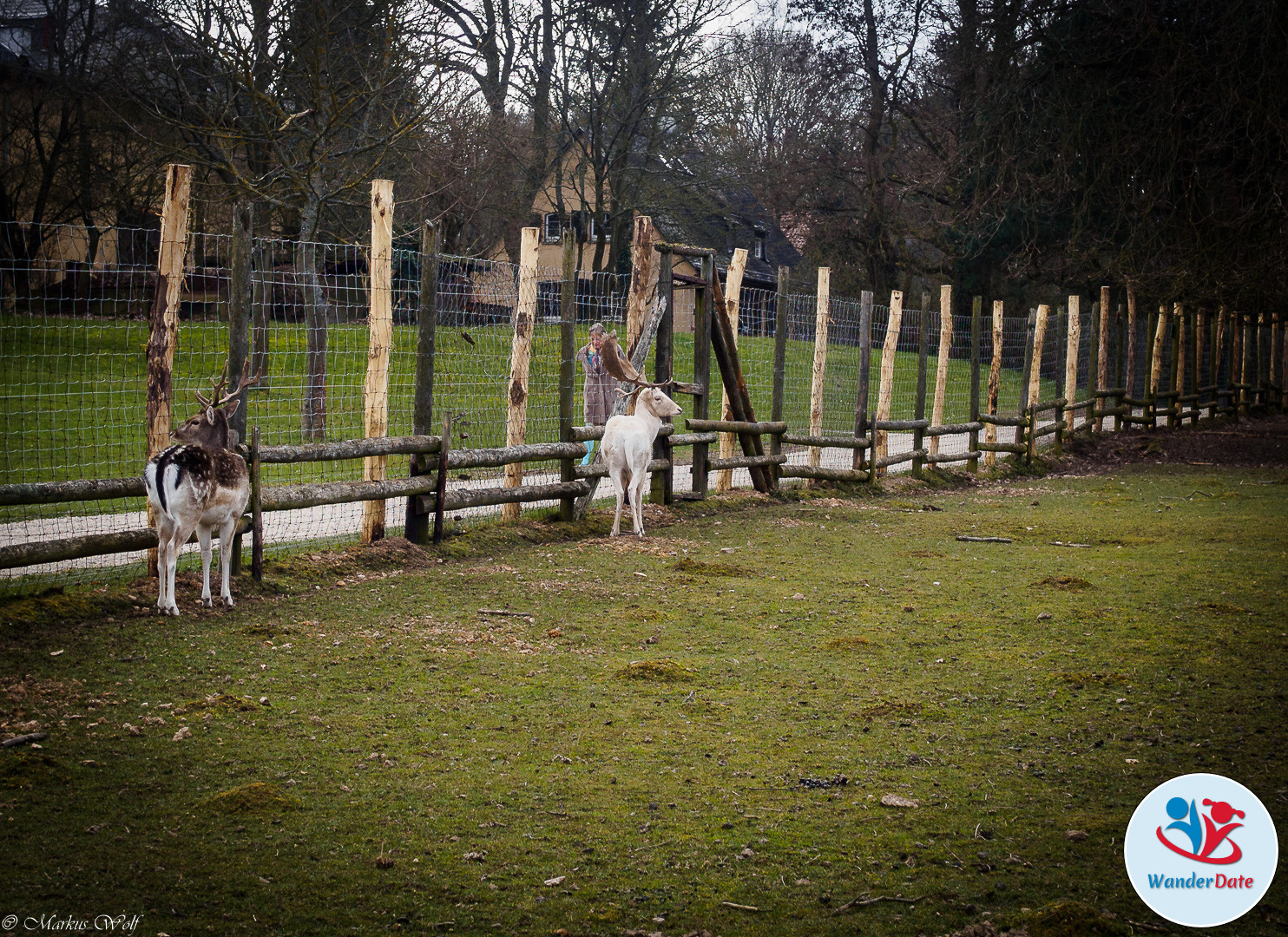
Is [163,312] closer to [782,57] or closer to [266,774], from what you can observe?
[266,774]

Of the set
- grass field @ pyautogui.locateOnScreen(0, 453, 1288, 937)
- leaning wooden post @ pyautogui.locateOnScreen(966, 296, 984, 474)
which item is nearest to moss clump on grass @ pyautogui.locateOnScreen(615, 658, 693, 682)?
grass field @ pyautogui.locateOnScreen(0, 453, 1288, 937)

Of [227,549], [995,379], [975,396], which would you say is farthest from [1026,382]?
[227,549]

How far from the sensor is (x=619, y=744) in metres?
4.70

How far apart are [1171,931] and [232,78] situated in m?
12.1

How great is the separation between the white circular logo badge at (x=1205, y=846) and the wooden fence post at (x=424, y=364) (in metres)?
6.10

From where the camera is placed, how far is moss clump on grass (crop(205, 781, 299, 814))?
12.6 ft

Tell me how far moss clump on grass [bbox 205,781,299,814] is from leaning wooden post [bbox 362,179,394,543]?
459 centimetres

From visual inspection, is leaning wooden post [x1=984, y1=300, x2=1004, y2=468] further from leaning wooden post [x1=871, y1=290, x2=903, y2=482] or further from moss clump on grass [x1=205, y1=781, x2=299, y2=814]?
moss clump on grass [x1=205, y1=781, x2=299, y2=814]

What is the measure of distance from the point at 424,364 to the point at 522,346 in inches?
44.6

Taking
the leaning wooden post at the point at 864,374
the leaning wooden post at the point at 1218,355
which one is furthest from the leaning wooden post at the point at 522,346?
the leaning wooden post at the point at 1218,355

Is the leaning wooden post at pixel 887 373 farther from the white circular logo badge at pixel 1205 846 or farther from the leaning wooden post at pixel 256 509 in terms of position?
the white circular logo badge at pixel 1205 846

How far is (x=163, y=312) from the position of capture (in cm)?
672

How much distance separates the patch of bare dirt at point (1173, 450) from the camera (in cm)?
1891

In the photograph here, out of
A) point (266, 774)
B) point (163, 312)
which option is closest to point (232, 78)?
point (163, 312)
